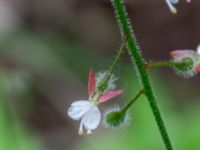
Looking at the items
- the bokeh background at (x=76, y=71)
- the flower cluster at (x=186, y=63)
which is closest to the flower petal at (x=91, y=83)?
the flower cluster at (x=186, y=63)

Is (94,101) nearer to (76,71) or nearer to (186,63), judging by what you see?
(186,63)

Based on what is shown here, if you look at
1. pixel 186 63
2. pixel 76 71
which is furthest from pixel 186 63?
pixel 76 71

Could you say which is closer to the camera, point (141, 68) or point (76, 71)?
point (141, 68)

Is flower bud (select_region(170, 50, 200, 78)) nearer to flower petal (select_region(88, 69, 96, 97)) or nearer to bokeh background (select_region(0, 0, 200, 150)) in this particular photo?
flower petal (select_region(88, 69, 96, 97))

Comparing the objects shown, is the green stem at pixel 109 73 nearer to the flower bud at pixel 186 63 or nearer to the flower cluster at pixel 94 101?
the flower cluster at pixel 94 101

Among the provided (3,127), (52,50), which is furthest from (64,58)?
(3,127)

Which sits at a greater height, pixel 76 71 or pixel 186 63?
pixel 186 63
